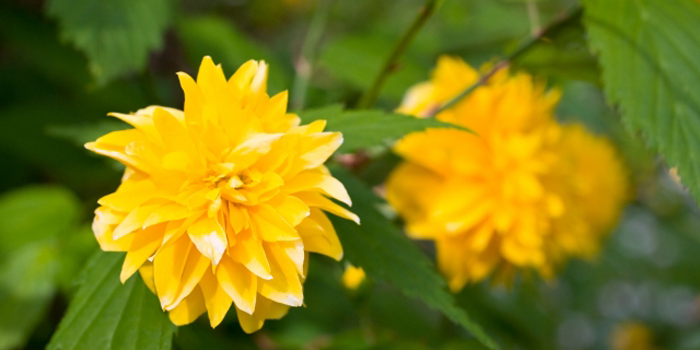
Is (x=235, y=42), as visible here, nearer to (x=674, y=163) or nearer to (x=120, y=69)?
(x=120, y=69)

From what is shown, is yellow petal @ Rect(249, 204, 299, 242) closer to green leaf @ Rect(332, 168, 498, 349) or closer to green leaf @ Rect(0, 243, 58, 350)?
green leaf @ Rect(332, 168, 498, 349)

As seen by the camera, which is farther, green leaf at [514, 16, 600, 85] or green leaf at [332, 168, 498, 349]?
green leaf at [514, 16, 600, 85]

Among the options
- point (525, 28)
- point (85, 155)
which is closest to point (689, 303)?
point (525, 28)

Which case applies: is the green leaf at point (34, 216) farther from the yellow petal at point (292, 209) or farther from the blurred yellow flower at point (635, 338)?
the blurred yellow flower at point (635, 338)

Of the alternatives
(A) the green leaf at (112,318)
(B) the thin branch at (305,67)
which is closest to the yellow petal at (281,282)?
(A) the green leaf at (112,318)

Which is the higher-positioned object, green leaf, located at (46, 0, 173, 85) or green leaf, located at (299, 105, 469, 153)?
green leaf, located at (46, 0, 173, 85)

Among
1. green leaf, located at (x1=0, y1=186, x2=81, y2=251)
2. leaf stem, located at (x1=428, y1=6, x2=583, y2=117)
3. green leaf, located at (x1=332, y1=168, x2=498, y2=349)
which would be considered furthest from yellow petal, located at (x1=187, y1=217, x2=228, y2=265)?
green leaf, located at (x1=0, y1=186, x2=81, y2=251)
